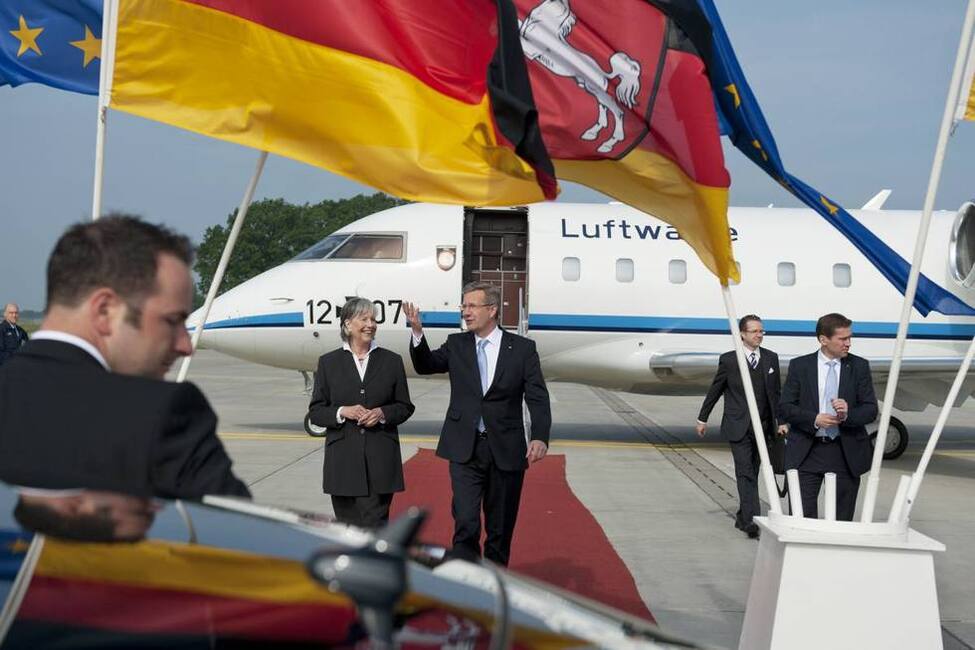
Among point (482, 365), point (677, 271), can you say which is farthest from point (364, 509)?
point (677, 271)

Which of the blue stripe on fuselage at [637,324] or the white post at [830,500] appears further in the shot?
the blue stripe on fuselage at [637,324]

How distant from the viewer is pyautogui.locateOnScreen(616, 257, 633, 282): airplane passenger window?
15.3m

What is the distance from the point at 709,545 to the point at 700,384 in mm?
7229

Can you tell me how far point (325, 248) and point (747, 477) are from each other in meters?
8.25

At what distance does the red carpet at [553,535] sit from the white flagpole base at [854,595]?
61.8 inches

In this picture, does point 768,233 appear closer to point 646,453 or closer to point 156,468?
point 646,453

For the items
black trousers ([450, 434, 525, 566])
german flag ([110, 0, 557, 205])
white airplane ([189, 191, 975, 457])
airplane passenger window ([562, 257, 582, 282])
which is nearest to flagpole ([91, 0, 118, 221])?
german flag ([110, 0, 557, 205])

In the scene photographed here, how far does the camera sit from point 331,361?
6457 millimetres

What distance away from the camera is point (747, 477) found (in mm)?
8969

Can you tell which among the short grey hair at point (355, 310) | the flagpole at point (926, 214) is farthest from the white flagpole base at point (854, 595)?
the short grey hair at point (355, 310)

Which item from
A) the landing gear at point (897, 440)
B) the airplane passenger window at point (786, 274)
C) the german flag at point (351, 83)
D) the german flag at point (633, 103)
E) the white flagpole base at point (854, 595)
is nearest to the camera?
the white flagpole base at point (854, 595)

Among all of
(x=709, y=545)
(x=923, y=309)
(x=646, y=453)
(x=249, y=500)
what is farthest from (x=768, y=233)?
(x=249, y=500)

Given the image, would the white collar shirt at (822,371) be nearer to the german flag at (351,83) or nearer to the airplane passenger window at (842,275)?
the german flag at (351,83)

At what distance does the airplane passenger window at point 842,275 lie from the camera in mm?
15688
